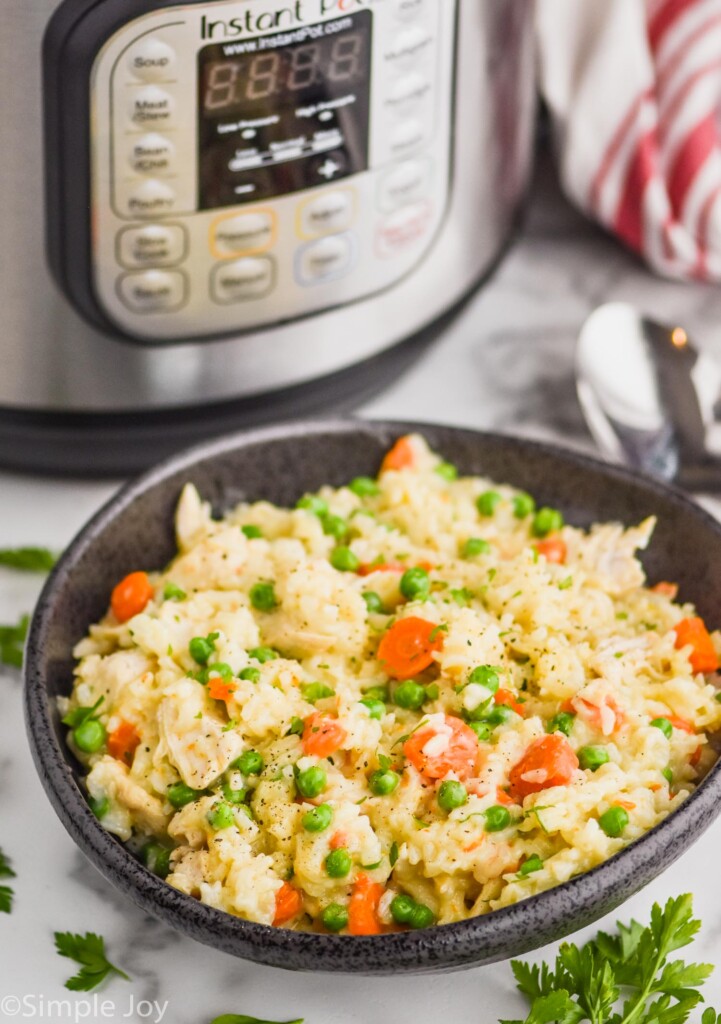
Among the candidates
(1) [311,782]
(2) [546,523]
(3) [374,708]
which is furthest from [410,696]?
(2) [546,523]

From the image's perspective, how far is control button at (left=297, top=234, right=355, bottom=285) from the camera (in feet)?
5.38

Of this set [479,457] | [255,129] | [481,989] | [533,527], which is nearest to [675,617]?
[533,527]

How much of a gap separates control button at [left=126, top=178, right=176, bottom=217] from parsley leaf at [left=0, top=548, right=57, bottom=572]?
0.46 metres

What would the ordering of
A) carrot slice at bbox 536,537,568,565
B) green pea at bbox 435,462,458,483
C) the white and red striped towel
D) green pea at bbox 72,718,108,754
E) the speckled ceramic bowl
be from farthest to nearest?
the white and red striped towel → green pea at bbox 435,462,458,483 → carrot slice at bbox 536,537,568,565 → green pea at bbox 72,718,108,754 → the speckled ceramic bowl

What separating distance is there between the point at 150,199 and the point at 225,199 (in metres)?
0.09

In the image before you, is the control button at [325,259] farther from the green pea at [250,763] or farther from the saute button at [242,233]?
the green pea at [250,763]

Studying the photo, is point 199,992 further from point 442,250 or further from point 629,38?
point 629,38

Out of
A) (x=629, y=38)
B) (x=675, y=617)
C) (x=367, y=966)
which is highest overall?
(x=629, y=38)

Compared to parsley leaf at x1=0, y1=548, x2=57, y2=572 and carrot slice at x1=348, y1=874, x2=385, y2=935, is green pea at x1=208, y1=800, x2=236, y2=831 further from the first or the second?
parsley leaf at x1=0, y1=548, x2=57, y2=572

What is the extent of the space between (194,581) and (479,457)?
1.31 feet

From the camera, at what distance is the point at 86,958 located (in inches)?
50.8

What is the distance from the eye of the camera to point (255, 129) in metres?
1.52

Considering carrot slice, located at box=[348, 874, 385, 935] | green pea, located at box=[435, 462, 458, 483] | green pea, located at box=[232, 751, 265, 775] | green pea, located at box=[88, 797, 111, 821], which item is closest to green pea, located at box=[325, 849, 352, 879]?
carrot slice, located at box=[348, 874, 385, 935]

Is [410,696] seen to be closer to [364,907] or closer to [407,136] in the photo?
[364,907]
